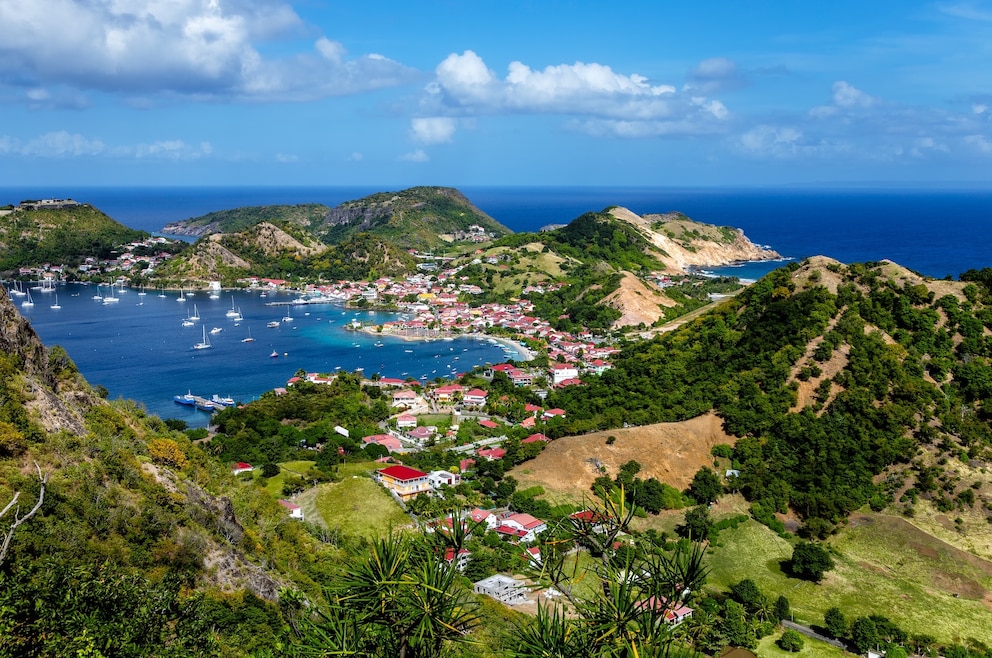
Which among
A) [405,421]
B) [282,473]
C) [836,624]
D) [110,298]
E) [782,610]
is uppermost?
[110,298]

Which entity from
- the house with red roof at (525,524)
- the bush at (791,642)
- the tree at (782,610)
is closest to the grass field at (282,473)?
the house with red roof at (525,524)

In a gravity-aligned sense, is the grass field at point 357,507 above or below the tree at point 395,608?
below

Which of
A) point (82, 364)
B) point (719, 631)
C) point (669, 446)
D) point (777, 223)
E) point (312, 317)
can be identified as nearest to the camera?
point (719, 631)

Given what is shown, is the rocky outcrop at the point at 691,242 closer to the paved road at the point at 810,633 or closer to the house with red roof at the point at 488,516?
the house with red roof at the point at 488,516

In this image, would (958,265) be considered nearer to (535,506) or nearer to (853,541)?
(853,541)

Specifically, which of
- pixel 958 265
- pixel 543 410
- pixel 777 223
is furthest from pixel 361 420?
pixel 777 223

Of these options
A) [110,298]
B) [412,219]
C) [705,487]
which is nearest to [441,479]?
[705,487]

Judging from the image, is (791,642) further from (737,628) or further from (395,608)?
(395,608)
